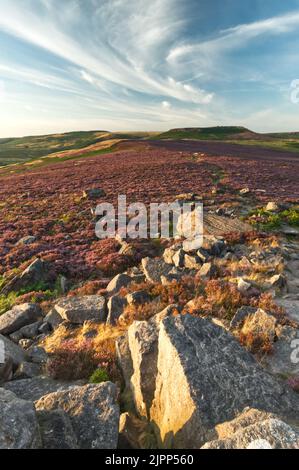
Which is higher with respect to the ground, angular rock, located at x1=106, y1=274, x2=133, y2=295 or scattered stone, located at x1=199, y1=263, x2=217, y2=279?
scattered stone, located at x1=199, y1=263, x2=217, y2=279

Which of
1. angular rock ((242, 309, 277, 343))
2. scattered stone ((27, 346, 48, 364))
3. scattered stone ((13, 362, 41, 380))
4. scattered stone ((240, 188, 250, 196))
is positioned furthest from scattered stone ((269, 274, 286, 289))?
scattered stone ((240, 188, 250, 196))

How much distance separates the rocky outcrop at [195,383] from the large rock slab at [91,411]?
101 centimetres

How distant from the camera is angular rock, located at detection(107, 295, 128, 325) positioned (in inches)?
424

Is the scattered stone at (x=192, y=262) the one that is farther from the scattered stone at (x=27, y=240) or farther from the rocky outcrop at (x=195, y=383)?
the scattered stone at (x=27, y=240)

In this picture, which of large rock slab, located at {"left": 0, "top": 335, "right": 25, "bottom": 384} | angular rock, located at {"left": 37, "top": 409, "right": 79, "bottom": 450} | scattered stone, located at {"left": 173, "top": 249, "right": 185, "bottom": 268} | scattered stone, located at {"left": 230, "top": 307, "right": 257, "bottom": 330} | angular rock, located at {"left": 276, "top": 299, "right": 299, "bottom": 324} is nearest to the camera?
angular rock, located at {"left": 37, "top": 409, "right": 79, "bottom": 450}

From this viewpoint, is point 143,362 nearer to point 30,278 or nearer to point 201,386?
point 201,386

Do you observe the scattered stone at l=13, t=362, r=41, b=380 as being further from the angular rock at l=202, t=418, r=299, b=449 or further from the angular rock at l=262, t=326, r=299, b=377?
the angular rock at l=262, t=326, r=299, b=377

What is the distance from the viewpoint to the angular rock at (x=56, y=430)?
496 centimetres

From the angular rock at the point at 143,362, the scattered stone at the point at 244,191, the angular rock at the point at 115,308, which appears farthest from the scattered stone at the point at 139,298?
the scattered stone at the point at 244,191

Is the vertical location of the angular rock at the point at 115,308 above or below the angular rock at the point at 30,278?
above

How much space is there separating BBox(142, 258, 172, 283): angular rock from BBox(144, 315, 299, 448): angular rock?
6.50 metres

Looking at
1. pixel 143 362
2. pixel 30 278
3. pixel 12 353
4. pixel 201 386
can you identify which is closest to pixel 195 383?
pixel 201 386
